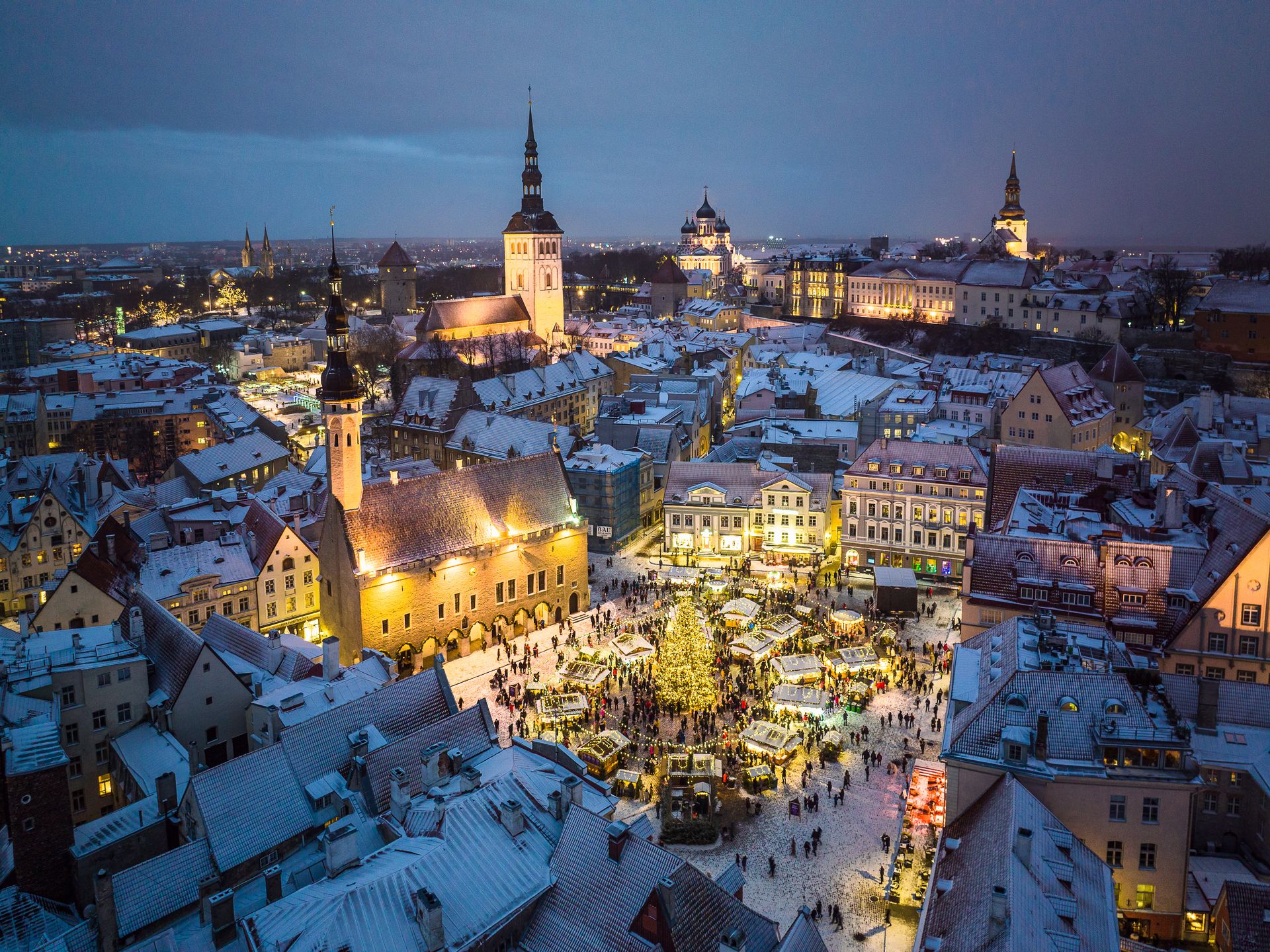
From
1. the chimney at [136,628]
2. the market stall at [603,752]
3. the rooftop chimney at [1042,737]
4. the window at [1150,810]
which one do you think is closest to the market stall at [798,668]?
the market stall at [603,752]

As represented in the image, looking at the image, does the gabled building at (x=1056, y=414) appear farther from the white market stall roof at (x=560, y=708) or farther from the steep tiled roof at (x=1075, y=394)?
the white market stall roof at (x=560, y=708)

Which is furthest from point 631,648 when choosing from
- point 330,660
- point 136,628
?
point 136,628

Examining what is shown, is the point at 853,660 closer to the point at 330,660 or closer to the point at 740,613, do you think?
the point at 740,613

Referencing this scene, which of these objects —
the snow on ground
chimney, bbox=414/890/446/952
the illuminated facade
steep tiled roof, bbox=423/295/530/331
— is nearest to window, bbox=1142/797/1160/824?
the snow on ground

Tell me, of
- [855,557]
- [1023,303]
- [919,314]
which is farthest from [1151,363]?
[855,557]

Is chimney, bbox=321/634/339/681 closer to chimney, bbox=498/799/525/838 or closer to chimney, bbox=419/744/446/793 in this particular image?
chimney, bbox=419/744/446/793

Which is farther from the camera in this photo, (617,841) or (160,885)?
(160,885)
